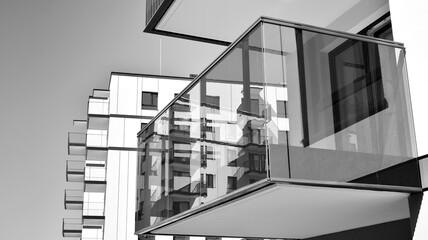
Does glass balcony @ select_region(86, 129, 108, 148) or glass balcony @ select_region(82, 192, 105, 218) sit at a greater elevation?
glass balcony @ select_region(86, 129, 108, 148)

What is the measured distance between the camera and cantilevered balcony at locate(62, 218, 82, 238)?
122 ft

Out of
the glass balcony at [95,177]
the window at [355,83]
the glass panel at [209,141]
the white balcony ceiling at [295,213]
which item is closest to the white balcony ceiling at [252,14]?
the window at [355,83]

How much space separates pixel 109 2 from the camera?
33.6 meters

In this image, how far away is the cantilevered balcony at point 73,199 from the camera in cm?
3806

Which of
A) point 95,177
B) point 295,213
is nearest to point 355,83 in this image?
point 295,213

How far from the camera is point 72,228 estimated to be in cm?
3744

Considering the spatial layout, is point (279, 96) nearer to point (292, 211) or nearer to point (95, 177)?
point (292, 211)

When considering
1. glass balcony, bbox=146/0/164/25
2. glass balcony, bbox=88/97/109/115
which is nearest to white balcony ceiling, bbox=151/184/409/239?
glass balcony, bbox=146/0/164/25

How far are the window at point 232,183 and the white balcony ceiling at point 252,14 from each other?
4440mm

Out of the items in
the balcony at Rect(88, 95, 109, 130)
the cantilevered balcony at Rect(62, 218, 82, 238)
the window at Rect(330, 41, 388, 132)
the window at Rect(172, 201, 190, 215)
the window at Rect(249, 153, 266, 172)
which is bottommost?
the window at Rect(172, 201, 190, 215)

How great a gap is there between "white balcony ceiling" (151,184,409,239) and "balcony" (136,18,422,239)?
3cm

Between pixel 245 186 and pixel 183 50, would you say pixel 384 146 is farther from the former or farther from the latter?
pixel 183 50

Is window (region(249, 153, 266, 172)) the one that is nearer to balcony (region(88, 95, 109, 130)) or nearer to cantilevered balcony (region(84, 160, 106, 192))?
cantilevered balcony (region(84, 160, 106, 192))

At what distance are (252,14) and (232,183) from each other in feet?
19.3
